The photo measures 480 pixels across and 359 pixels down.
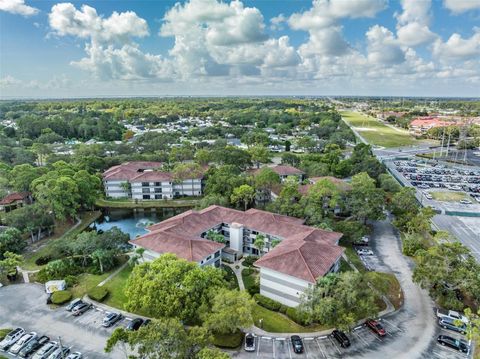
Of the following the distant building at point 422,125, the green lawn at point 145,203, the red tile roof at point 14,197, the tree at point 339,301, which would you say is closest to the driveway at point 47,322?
the tree at point 339,301

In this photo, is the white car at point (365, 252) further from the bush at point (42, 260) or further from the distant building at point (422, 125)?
the distant building at point (422, 125)

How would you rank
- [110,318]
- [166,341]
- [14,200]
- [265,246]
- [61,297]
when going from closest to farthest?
1. [166,341]
2. [110,318]
3. [61,297]
4. [265,246]
5. [14,200]

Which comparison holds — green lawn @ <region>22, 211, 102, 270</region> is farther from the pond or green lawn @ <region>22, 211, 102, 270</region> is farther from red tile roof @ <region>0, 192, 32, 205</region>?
red tile roof @ <region>0, 192, 32, 205</region>

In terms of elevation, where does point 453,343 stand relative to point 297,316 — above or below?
below

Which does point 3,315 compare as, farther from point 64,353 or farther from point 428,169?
point 428,169

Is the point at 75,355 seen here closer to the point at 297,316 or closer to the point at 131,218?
the point at 297,316

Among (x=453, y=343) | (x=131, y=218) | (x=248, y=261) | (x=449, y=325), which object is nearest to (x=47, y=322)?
(x=248, y=261)
